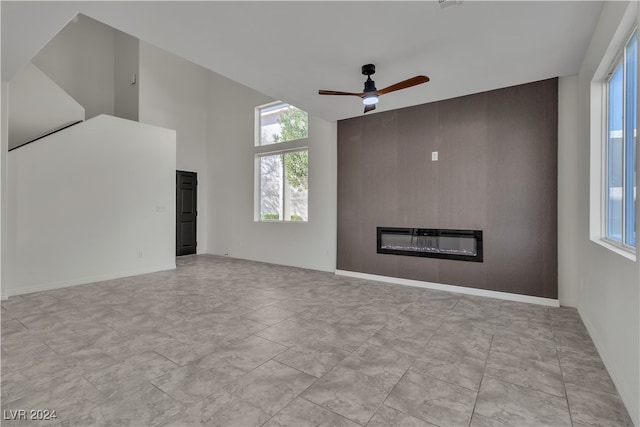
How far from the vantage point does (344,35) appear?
2.84 meters

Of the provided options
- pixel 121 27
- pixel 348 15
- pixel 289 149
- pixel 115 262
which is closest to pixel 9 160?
pixel 115 262

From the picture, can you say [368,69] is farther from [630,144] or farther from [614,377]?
[614,377]

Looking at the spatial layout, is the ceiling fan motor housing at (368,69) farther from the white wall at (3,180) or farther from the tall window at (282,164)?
the white wall at (3,180)

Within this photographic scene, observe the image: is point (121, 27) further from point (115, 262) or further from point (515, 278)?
point (515, 278)

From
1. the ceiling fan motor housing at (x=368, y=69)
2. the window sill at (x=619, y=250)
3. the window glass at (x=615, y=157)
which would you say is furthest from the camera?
the ceiling fan motor housing at (x=368, y=69)

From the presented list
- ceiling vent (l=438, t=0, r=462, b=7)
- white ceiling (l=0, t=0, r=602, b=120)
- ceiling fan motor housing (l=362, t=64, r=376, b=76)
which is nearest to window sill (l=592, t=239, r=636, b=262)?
white ceiling (l=0, t=0, r=602, b=120)

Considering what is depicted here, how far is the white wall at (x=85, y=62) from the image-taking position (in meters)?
6.87

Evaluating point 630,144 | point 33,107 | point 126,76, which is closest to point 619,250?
point 630,144

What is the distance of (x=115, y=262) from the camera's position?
5.29m

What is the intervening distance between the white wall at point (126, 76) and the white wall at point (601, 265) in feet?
26.8

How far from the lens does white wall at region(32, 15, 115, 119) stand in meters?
6.87

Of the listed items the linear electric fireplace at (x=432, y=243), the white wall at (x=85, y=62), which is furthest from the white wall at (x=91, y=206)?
the linear electric fireplace at (x=432, y=243)

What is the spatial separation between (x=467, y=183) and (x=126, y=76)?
26.5 feet

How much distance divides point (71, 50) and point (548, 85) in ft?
31.8
